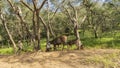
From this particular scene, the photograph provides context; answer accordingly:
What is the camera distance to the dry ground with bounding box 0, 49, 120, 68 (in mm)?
11953

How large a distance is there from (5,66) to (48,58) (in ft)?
7.57

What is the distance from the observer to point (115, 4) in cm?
4069

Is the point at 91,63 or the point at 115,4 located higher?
the point at 115,4

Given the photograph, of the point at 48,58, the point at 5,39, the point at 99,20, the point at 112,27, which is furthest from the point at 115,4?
the point at 5,39

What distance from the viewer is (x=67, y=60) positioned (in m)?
12.6

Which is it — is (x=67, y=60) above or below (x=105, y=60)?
above

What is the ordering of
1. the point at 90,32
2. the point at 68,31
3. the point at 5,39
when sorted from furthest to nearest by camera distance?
the point at 68,31 < the point at 5,39 < the point at 90,32

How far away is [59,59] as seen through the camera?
1279 cm

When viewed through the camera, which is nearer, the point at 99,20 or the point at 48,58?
the point at 48,58

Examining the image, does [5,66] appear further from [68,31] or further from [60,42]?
[68,31]

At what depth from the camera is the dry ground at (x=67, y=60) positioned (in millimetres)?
11953

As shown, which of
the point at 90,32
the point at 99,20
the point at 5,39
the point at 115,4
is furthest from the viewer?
the point at 5,39

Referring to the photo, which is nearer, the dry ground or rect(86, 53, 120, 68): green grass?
the dry ground

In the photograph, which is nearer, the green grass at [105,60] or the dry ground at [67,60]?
the dry ground at [67,60]
